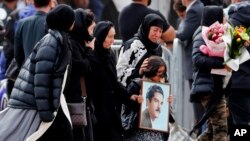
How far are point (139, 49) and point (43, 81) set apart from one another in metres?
1.90

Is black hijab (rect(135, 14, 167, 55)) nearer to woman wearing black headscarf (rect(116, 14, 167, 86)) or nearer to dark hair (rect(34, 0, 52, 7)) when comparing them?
woman wearing black headscarf (rect(116, 14, 167, 86))

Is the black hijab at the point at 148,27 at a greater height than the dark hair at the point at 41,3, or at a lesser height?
lesser

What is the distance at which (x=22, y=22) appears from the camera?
13.5 meters

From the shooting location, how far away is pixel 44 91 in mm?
11602

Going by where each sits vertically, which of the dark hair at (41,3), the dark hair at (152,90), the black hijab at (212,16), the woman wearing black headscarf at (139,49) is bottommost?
the dark hair at (152,90)

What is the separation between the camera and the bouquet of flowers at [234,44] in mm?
13055

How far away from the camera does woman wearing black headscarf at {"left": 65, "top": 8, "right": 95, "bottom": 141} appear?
12281 mm

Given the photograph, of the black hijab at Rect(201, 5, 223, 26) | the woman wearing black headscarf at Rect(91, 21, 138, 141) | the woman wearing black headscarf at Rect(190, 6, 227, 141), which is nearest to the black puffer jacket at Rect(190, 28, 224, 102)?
the woman wearing black headscarf at Rect(190, 6, 227, 141)

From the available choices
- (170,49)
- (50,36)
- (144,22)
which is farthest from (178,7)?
(50,36)

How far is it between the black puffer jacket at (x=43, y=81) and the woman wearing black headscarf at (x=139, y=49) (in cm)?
147

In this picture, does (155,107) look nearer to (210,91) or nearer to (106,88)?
(106,88)

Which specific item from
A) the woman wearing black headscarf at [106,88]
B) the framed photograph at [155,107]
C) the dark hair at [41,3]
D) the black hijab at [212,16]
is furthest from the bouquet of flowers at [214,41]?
the dark hair at [41,3]

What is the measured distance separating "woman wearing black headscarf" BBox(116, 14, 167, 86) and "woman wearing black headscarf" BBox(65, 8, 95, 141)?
66cm

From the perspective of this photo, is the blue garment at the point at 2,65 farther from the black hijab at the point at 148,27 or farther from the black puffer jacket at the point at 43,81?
the black puffer jacket at the point at 43,81
